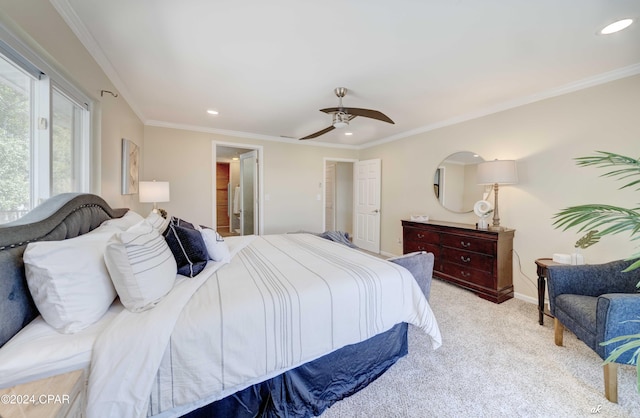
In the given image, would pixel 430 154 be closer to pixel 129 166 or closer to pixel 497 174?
pixel 497 174

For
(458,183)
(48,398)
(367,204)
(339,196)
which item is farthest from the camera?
(339,196)

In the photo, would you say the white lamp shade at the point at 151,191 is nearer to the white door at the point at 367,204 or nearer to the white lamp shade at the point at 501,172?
the white door at the point at 367,204

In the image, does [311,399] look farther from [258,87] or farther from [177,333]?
[258,87]

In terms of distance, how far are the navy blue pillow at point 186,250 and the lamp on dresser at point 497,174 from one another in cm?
314

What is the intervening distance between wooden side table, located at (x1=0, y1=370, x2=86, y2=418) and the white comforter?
2.4 inches

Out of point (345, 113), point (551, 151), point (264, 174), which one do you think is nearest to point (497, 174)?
point (551, 151)

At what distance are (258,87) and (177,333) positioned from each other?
2412 millimetres

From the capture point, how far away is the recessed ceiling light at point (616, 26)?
1.61 meters

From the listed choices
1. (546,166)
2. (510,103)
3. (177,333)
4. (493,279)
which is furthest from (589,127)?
(177,333)

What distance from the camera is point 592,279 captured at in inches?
76.7

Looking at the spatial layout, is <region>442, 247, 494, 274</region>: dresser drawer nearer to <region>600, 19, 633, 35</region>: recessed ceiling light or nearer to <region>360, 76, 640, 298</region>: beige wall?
<region>360, 76, 640, 298</region>: beige wall

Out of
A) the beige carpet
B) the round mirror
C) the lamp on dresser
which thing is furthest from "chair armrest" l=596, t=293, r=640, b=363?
the round mirror

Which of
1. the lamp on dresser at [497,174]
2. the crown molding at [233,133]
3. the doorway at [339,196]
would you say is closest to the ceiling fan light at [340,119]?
the lamp on dresser at [497,174]

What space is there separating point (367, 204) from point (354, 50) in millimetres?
3701
